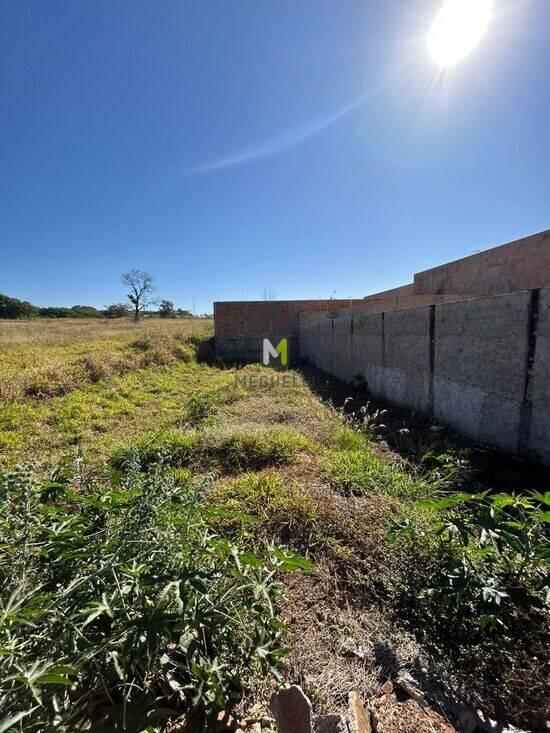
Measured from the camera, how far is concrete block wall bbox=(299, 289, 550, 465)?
267 cm

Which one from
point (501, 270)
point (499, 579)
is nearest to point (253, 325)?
point (501, 270)

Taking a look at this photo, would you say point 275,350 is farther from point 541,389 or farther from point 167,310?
point 167,310

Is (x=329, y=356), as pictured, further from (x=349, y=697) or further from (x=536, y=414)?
(x=349, y=697)

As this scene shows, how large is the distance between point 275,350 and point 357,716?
454 inches

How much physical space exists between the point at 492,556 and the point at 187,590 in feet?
4.32

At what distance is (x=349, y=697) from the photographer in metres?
1.02

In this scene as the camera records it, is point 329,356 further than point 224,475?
Yes

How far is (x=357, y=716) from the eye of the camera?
0.96 metres

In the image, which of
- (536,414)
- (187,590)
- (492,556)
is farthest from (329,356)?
(187,590)

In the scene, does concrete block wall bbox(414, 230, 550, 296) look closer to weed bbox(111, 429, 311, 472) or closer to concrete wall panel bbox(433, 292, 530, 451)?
concrete wall panel bbox(433, 292, 530, 451)

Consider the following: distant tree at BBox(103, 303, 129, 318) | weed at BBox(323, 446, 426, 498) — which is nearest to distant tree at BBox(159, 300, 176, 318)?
distant tree at BBox(103, 303, 129, 318)

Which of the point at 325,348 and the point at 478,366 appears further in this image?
the point at 325,348

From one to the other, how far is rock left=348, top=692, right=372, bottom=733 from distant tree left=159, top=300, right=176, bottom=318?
147ft

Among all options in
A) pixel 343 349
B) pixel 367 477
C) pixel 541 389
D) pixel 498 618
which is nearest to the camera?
pixel 498 618
